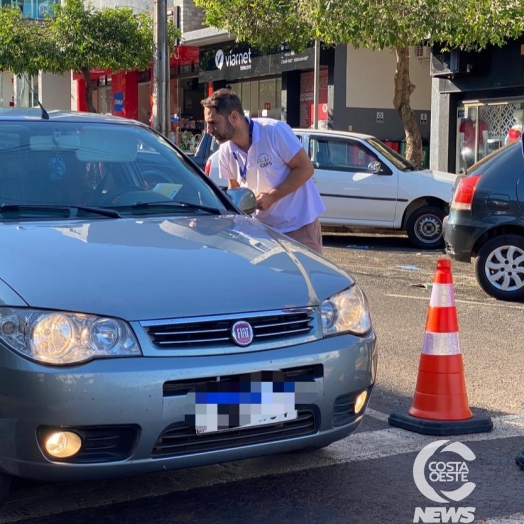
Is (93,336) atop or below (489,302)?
atop

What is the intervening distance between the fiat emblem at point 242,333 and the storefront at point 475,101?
51.5 ft

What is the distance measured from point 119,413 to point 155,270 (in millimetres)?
657

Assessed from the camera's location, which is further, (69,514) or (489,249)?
(489,249)

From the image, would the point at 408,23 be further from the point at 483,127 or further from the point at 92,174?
the point at 92,174

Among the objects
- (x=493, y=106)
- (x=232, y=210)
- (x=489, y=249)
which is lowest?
(x=489, y=249)

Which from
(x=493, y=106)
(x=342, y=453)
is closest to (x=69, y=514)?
(x=342, y=453)

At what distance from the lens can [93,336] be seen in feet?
11.8

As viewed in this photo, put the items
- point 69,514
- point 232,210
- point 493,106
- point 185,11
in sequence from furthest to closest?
1. point 185,11
2. point 493,106
3. point 232,210
4. point 69,514

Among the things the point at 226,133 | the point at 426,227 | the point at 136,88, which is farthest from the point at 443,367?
the point at 136,88

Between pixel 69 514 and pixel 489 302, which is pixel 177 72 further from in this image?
pixel 69 514

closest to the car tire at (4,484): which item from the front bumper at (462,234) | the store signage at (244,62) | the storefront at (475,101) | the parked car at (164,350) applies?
the parked car at (164,350)

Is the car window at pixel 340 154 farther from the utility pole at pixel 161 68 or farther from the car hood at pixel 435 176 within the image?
the utility pole at pixel 161 68

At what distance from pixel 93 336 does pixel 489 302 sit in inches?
257

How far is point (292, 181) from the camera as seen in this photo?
5.96 meters
